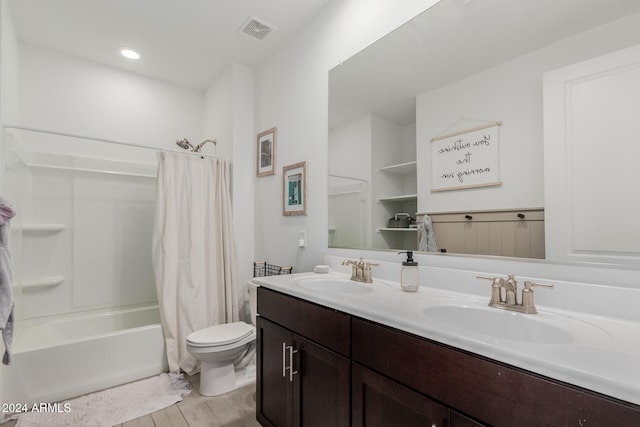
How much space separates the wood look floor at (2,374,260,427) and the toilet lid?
38 centimetres

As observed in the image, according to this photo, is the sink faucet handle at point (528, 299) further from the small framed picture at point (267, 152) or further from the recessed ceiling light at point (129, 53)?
the recessed ceiling light at point (129, 53)

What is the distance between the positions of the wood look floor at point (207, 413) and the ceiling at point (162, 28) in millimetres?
2649

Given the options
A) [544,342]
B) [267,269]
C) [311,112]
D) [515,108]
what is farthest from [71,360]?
[515,108]

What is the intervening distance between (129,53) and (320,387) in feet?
10.2

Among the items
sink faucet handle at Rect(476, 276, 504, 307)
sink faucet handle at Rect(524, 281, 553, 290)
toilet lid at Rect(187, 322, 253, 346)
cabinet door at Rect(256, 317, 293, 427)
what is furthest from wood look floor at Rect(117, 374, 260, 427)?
sink faucet handle at Rect(524, 281, 553, 290)

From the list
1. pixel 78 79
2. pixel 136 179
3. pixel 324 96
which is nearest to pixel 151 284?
pixel 136 179

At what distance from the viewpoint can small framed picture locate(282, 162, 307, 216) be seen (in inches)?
87.5

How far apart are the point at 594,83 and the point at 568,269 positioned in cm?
65

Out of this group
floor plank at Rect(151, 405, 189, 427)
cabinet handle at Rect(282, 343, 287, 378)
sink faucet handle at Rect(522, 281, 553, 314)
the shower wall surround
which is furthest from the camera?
the shower wall surround

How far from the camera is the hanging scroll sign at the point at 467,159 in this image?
127cm

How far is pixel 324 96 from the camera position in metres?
2.09

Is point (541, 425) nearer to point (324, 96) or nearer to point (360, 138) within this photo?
point (360, 138)

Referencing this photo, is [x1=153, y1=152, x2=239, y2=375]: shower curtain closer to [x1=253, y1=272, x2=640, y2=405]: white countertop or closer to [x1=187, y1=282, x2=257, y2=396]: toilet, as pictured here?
[x1=187, y1=282, x2=257, y2=396]: toilet

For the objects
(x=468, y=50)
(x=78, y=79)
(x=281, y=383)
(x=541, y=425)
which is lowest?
(x=281, y=383)
